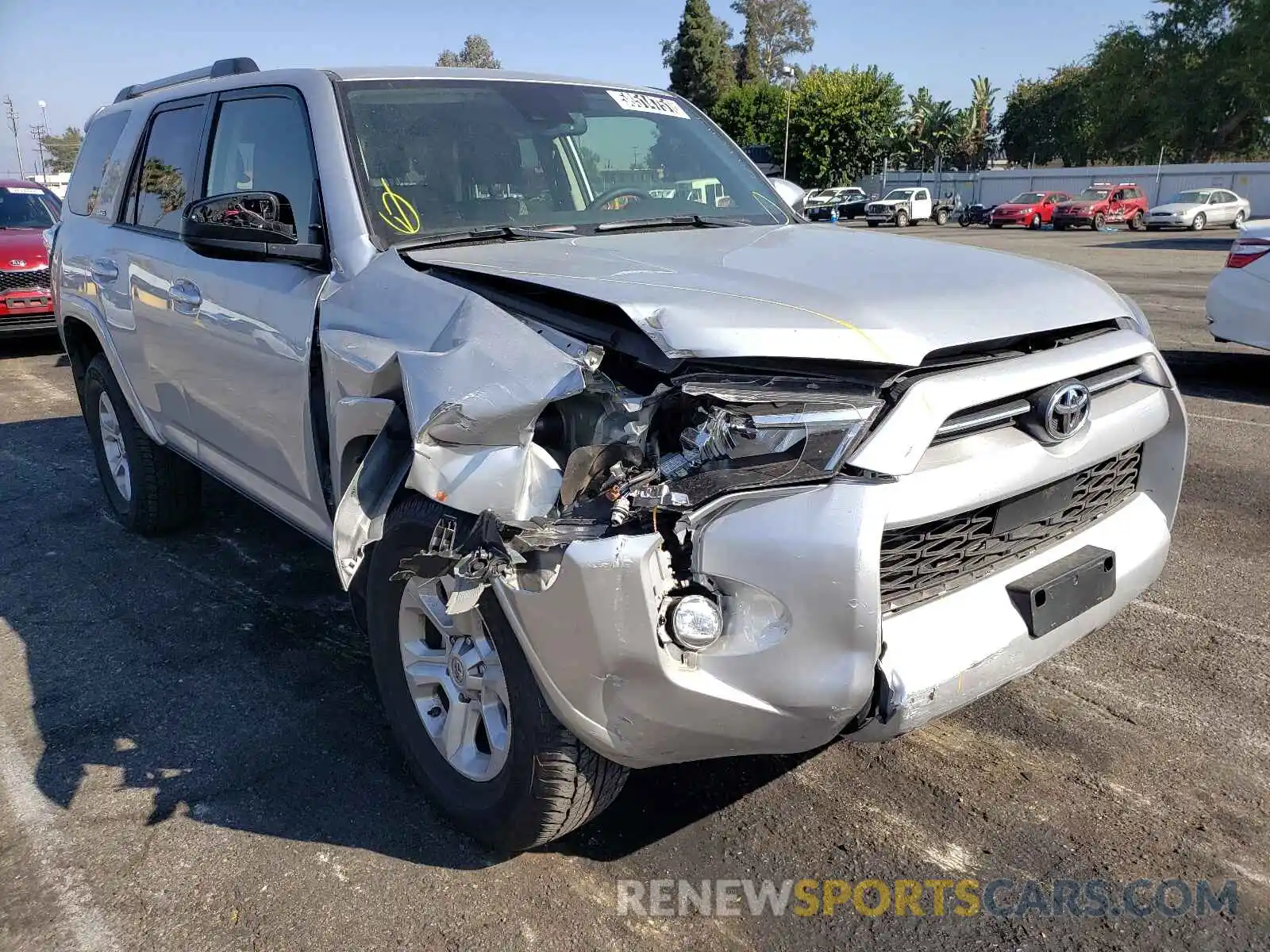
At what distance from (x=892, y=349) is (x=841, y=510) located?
1.26ft

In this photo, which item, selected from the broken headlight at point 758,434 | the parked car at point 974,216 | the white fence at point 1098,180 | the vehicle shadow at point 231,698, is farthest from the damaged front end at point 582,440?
the white fence at point 1098,180

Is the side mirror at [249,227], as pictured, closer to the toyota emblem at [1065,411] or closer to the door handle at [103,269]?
the door handle at [103,269]

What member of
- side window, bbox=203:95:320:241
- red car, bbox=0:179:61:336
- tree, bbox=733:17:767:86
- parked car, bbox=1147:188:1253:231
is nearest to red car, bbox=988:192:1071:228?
parked car, bbox=1147:188:1253:231

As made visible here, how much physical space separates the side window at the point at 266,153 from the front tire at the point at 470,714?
1.27m

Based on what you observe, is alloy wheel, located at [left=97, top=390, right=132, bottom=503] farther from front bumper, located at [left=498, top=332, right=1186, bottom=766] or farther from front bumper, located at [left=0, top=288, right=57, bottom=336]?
front bumper, located at [left=0, top=288, right=57, bottom=336]

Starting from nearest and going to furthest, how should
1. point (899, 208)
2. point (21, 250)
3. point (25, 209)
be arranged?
point (21, 250) < point (25, 209) < point (899, 208)

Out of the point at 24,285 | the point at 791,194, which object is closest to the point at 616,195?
the point at 791,194

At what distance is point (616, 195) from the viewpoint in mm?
3602

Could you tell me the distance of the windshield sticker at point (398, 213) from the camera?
302 centimetres

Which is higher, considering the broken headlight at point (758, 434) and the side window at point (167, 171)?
the side window at point (167, 171)

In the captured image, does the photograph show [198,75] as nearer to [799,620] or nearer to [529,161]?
[529,161]

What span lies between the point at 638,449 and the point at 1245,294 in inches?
278

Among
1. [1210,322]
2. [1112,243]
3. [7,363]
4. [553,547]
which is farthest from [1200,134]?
[553,547]

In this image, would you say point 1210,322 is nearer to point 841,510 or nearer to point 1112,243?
point 841,510
